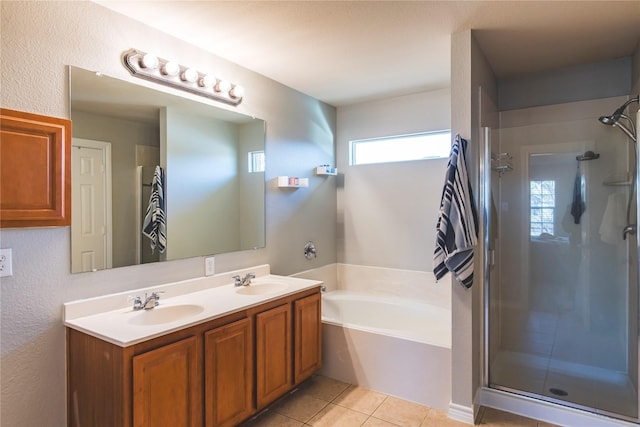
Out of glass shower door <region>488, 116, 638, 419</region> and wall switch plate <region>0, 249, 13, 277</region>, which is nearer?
wall switch plate <region>0, 249, 13, 277</region>

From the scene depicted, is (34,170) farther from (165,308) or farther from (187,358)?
(187,358)

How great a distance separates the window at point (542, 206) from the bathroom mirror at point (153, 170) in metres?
2.27

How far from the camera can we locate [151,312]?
208 cm

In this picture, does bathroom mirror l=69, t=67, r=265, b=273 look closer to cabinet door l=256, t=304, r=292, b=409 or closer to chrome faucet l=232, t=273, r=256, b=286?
chrome faucet l=232, t=273, r=256, b=286

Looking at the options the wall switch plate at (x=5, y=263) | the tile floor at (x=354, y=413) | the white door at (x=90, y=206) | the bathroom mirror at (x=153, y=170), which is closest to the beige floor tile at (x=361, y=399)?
the tile floor at (x=354, y=413)

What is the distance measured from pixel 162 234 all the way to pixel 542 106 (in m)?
3.17

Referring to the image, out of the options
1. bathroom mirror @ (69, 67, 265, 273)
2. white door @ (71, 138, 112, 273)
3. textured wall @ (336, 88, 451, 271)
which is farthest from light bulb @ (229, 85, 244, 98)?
textured wall @ (336, 88, 451, 271)

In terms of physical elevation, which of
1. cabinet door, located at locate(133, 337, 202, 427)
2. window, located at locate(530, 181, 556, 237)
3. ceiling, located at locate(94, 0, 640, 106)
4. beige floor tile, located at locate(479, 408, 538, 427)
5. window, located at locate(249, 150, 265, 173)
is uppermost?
ceiling, located at locate(94, 0, 640, 106)

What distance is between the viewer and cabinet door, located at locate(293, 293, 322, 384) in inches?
102

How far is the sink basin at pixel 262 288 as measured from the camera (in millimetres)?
2723

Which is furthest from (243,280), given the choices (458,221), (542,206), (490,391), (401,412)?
(542,206)

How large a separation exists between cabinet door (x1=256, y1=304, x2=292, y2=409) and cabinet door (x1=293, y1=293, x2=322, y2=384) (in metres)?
0.09

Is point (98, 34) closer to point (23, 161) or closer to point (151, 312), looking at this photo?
point (23, 161)

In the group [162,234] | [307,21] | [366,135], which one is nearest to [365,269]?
[366,135]
